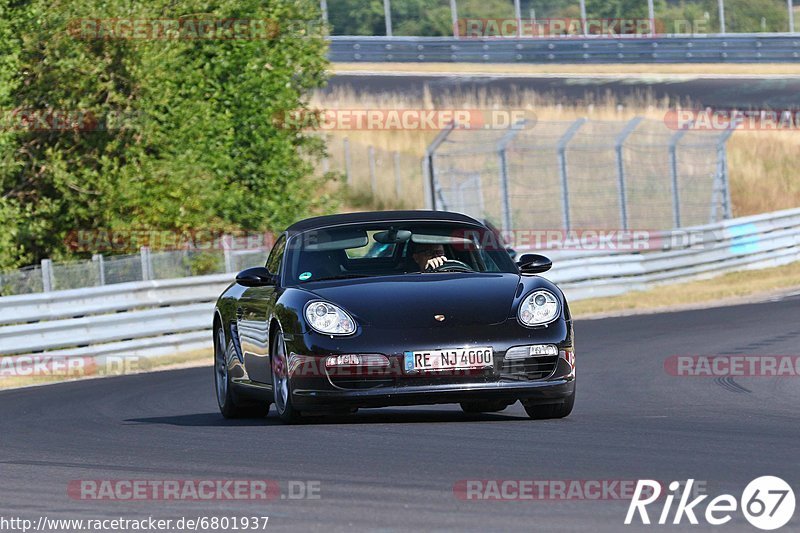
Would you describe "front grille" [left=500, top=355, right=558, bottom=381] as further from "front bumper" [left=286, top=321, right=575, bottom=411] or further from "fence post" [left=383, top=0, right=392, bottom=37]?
"fence post" [left=383, top=0, right=392, bottom=37]

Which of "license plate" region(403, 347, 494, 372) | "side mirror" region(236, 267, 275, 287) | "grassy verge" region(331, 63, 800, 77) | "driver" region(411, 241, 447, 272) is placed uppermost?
"driver" region(411, 241, 447, 272)

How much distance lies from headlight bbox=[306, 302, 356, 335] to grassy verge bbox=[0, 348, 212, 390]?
868 centimetres

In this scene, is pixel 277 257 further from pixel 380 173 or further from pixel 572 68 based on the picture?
pixel 572 68

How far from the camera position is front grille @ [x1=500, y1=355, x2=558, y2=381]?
924 cm

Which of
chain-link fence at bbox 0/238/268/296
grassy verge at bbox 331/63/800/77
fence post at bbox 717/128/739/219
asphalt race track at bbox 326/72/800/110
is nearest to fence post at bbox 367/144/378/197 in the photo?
asphalt race track at bbox 326/72/800/110

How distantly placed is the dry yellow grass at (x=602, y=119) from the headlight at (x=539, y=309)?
30774 mm

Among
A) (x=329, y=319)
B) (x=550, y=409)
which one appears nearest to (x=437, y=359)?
(x=329, y=319)

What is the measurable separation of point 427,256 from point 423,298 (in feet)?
3.19

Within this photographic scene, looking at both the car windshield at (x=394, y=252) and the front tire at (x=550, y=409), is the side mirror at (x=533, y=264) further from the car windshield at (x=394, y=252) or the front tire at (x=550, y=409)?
the front tire at (x=550, y=409)

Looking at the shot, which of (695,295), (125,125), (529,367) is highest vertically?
(125,125)

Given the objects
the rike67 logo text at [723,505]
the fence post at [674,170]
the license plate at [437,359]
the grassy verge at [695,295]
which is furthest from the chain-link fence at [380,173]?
the rike67 logo text at [723,505]

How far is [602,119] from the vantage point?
141 ft

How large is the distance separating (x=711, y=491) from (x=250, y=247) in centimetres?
1873

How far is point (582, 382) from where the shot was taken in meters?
13.3
